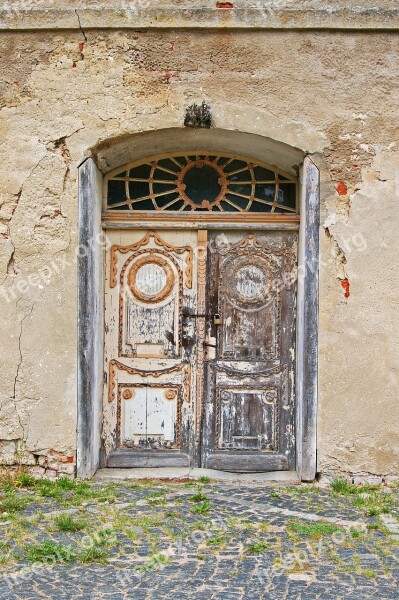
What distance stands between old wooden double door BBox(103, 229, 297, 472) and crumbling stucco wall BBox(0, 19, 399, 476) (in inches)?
19.8

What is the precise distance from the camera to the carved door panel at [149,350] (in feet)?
19.9

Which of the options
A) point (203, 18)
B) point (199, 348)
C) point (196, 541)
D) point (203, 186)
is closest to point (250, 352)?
point (199, 348)

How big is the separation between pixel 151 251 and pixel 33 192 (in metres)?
1.13

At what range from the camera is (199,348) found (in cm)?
610

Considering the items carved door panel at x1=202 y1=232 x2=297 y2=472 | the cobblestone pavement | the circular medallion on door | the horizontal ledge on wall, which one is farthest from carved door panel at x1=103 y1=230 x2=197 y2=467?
the horizontal ledge on wall

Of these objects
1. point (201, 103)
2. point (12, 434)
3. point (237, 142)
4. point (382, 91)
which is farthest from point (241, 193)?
point (12, 434)

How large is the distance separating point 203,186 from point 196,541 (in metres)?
3.11

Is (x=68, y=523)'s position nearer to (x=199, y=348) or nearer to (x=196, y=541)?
(x=196, y=541)

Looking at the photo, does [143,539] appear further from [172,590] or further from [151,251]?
[151,251]

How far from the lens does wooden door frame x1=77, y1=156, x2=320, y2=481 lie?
5.64 meters

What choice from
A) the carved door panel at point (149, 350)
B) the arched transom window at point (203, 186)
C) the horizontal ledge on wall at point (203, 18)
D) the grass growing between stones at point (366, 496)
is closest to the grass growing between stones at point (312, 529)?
the grass growing between stones at point (366, 496)

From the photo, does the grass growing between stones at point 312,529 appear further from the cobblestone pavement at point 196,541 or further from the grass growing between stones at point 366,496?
the grass growing between stones at point 366,496

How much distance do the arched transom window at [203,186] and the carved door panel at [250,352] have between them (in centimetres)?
28

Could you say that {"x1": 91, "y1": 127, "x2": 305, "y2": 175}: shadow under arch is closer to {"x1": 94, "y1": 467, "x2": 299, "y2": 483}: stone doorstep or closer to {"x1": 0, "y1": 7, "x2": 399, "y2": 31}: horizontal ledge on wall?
{"x1": 0, "y1": 7, "x2": 399, "y2": 31}: horizontal ledge on wall
